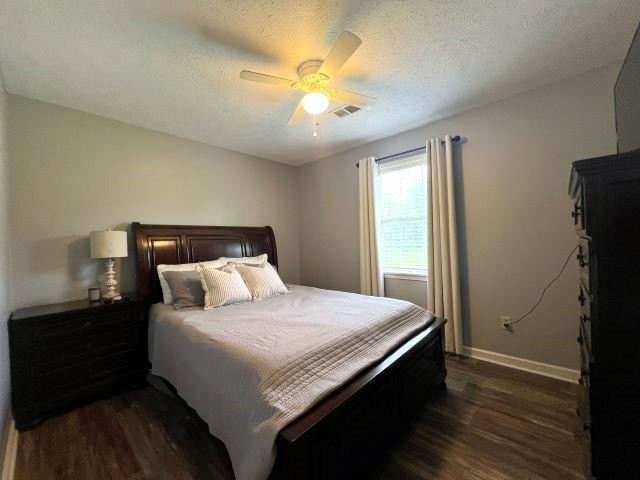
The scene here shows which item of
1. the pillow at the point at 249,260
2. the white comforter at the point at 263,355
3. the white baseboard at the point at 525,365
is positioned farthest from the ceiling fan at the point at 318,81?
the white baseboard at the point at 525,365

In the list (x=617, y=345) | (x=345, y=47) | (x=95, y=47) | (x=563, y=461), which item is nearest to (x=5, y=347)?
(x=95, y=47)

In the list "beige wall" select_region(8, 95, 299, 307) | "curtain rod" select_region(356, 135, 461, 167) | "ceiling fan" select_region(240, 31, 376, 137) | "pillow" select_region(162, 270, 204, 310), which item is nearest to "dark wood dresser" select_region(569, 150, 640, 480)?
"ceiling fan" select_region(240, 31, 376, 137)

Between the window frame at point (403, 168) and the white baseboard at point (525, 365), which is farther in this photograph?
the window frame at point (403, 168)

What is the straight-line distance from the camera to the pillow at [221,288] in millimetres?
2363

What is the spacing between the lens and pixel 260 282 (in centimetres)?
274

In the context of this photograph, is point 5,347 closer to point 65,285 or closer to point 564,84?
point 65,285

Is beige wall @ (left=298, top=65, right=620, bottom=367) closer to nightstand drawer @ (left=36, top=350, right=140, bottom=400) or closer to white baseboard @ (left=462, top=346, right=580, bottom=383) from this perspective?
white baseboard @ (left=462, top=346, right=580, bottom=383)

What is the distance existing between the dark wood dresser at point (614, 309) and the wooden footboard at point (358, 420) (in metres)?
0.85

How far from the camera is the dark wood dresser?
3.24 ft

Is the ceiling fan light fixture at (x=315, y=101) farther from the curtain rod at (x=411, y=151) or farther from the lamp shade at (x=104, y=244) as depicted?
the lamp shade at (x=104, y=244)

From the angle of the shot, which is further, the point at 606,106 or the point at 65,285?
the point at 65,285

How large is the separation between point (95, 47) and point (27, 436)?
2.61 m

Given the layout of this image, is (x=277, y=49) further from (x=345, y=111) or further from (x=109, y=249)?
(x=109, y=249)

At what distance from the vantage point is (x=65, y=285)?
7.84 ft
